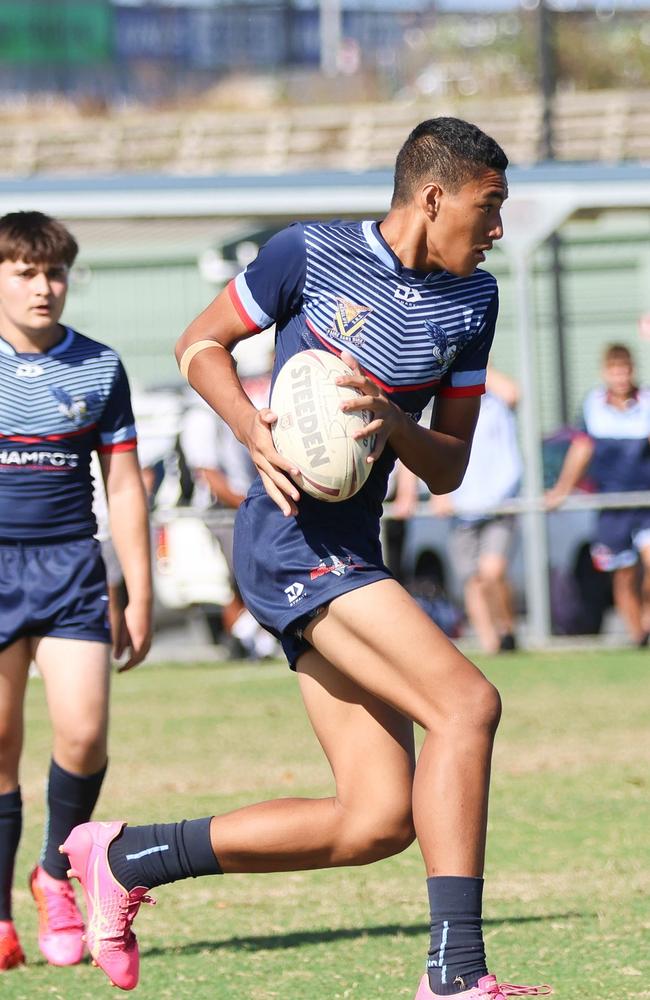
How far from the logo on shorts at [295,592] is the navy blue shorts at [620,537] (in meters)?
9.60

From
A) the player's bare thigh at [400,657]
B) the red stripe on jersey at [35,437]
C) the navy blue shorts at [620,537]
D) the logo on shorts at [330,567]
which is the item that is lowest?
the navy blue shorts at [620,537]

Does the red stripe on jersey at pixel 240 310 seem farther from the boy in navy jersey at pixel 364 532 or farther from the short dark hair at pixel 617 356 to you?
the short dark hair at pixel 617 356

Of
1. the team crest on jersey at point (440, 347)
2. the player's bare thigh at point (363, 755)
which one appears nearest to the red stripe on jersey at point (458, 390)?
the team crest on jersey at point (440, 347)

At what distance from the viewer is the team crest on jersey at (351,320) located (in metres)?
4.23

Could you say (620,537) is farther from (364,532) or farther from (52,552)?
(364,532)

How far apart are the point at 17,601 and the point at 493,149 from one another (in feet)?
6.55

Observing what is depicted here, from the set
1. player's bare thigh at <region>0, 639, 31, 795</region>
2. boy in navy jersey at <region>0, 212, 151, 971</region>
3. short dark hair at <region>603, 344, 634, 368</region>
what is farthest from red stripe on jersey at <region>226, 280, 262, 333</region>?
short dark hair at <region>603, 344, 634, 368</region>

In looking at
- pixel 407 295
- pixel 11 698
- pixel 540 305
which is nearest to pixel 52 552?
pixel 11 698

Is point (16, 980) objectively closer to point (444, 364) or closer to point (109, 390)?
point (109, 390)

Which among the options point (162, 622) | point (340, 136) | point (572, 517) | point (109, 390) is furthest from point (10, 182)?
point (340, 136)

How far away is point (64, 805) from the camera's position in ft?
17.5

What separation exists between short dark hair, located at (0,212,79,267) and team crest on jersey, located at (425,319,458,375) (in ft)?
4.99

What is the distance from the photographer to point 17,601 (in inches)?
206

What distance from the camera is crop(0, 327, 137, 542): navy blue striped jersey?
5.28m
